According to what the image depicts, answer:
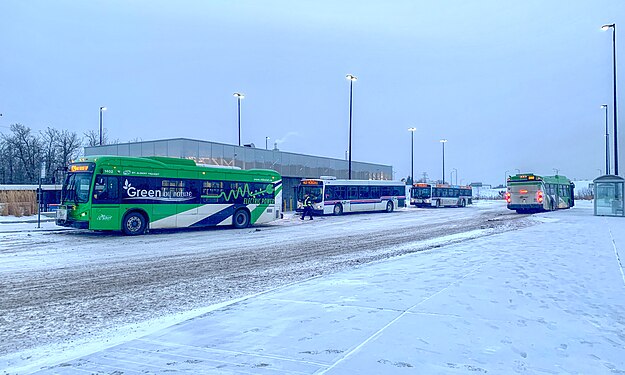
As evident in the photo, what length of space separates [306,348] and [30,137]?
67127 millimetres

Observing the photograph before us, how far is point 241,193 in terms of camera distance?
2392 centimetres

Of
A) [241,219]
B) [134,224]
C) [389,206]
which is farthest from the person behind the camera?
[389,206]

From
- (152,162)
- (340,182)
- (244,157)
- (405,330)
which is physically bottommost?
(405,330)

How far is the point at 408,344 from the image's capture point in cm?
483

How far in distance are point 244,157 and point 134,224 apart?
21193 millimetres

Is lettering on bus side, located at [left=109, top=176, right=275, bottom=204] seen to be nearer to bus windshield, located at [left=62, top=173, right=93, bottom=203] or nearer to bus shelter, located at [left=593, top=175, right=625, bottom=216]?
bus windshield, located at [left=62, top=173, right=93, bottom=203]

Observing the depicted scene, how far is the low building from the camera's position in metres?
36.0

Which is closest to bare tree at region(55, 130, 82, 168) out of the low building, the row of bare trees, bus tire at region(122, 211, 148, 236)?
the row of bare trees

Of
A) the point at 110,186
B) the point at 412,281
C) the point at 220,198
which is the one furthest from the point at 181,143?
the point at 412,281

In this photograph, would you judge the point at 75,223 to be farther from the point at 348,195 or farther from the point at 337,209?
the point at 348,195

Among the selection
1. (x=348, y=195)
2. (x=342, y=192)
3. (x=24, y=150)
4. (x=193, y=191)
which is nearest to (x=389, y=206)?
(x=348, y=195)

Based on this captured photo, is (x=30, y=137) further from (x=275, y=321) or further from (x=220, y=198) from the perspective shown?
(x=275, y=321)

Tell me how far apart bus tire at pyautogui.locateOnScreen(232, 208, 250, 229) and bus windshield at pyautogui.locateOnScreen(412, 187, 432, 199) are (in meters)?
31.7

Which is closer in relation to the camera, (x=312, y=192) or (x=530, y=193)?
(x=312, y=192)
